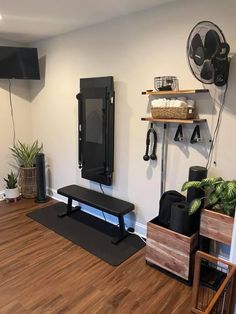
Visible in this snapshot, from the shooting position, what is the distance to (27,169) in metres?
3.82

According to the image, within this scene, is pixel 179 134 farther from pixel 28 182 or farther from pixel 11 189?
pixel 11 189

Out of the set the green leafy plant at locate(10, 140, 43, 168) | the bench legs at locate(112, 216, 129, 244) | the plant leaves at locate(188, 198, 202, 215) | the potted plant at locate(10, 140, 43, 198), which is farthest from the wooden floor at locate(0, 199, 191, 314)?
the green leafy plant at locate(10, 140, 43, 168)

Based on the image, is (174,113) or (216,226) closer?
(216,226)

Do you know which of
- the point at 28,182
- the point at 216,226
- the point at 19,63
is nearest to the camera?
the point at 216,226

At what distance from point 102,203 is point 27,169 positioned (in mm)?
1558

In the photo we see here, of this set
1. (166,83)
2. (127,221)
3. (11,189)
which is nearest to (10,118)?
(11,189)

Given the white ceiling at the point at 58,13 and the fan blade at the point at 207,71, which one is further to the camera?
the white ceiling at the point at 58,13

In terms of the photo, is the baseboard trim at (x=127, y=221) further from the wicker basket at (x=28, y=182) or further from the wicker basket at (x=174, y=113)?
the wicker basket at (x=174, y=113)

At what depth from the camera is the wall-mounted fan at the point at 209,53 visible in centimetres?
192

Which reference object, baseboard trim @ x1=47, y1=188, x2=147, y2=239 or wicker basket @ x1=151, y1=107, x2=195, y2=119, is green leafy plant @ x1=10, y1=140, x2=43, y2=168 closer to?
baseboard trim @ x1=47, y1=188, x2=147, y2=239

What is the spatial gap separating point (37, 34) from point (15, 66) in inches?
20.4

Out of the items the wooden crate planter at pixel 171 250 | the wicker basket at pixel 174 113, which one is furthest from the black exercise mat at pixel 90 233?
the wicker basket at pixel 174 113

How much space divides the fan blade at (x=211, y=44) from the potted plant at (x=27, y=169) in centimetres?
278

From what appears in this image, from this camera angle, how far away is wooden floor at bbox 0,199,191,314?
6.20ft
